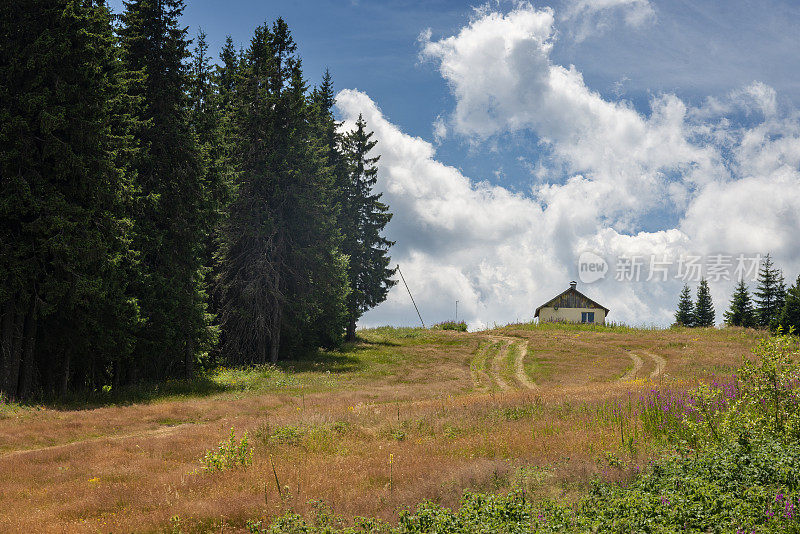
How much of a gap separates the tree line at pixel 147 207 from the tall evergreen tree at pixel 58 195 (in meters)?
0.07

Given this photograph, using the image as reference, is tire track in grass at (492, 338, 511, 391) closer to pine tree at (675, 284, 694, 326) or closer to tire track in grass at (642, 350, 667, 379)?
tire track in grass at (642, 350, 667, 379)

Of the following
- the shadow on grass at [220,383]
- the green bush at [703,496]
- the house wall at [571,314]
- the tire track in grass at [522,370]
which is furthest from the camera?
the house wall at [571,314]

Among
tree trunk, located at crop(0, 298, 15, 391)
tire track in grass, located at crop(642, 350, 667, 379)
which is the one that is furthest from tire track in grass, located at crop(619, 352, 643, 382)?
tree trunk, located at crop(0, 298, 15, 391)

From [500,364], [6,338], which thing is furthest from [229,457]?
[500,364]

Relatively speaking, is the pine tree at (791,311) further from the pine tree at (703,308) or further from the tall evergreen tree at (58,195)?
the tall evergreen tree at (58,195)

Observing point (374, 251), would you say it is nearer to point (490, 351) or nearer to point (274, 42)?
point (490, 351)

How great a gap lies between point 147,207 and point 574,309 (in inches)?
2472

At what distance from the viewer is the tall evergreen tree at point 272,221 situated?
35.2m

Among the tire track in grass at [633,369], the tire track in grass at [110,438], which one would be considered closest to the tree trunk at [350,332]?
the tire track in grass at [633,369]

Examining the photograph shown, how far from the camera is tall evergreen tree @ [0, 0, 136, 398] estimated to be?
1961 cm

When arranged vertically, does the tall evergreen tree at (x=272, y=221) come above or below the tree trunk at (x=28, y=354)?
above

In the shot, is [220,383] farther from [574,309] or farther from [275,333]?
[574,309]

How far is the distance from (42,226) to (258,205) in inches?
665

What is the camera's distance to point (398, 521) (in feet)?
23.6
